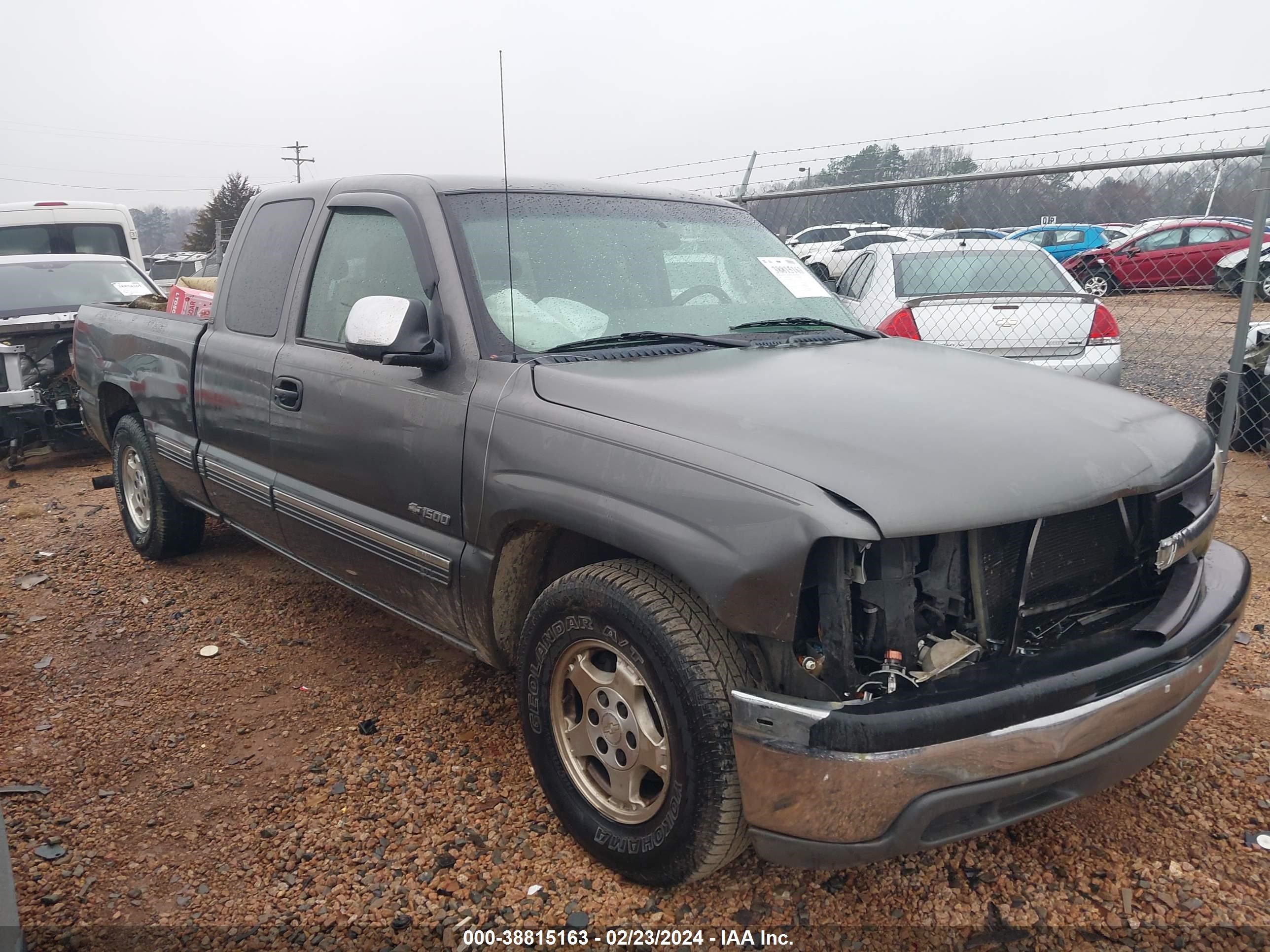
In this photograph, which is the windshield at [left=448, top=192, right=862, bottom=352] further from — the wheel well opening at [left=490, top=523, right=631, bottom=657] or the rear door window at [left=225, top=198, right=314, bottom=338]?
the rear door window at [left=225, top=198, right=314, bottom=338]

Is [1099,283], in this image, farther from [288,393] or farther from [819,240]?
[288,393]

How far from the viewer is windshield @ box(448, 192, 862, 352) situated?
2.87 metres

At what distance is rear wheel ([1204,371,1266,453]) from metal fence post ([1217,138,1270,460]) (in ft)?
3.72

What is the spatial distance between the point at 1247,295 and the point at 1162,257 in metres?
9.60

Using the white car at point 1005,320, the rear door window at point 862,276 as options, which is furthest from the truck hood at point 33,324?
the white car at point 1005,320

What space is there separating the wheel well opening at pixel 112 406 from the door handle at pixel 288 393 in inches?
80.2

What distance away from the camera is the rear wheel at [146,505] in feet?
15.7

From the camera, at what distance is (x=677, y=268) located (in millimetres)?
3262

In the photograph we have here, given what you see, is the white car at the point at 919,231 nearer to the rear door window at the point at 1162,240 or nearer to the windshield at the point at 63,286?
the windshield at the point at 63,286

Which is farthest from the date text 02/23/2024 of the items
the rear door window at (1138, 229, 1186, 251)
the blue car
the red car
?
the blue car

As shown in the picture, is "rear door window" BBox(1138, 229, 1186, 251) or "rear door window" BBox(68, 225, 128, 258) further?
"rear door window" BBox(1138, 229, 1186, 251)

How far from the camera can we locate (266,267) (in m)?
3.79

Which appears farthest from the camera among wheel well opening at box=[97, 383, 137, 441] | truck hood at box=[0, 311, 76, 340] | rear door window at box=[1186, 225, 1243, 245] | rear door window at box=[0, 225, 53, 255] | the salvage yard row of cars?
rear door window at box=[1186, 225, 1243, 245]

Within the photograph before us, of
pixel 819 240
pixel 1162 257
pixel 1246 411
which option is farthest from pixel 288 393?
pixel 1162 257
